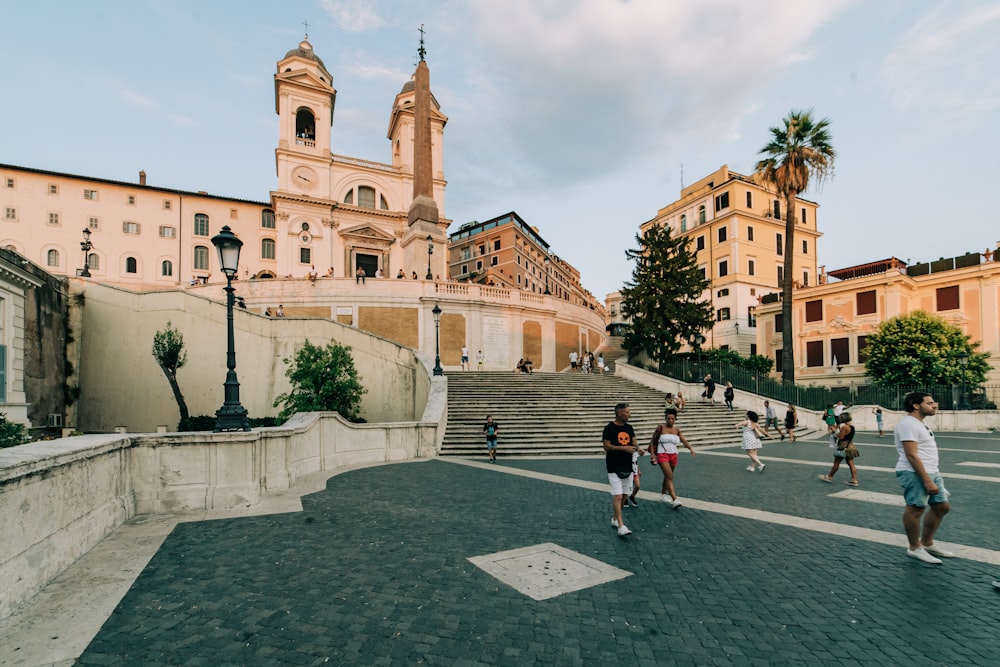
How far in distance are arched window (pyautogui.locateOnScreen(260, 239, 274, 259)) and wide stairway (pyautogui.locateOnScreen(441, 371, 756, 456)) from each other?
34.9 m

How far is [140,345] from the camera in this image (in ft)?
66.5

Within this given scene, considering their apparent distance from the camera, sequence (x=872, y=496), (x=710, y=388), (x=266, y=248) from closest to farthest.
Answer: (x=872, y=496)
(x=710, y=388)
(x=266, y=248)

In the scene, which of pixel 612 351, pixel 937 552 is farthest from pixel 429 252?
pixel 937 552

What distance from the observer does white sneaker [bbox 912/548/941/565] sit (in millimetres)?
5281

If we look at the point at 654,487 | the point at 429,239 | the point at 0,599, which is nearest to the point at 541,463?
the point at 654,487

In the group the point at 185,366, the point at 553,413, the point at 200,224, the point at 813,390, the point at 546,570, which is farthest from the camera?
the point at 200,224

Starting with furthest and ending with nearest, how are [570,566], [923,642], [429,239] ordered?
[429,239] → [570,566] → [923,642]

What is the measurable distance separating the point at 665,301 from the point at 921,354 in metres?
15.4

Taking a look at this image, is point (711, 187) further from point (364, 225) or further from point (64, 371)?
point (64, 371)

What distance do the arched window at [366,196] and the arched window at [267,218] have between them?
10570 mm

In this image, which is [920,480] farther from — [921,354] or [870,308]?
[870,308]

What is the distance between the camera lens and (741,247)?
47.2 m

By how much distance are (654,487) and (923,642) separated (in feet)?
19.8

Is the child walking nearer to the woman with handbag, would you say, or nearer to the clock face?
the woman with handbag
